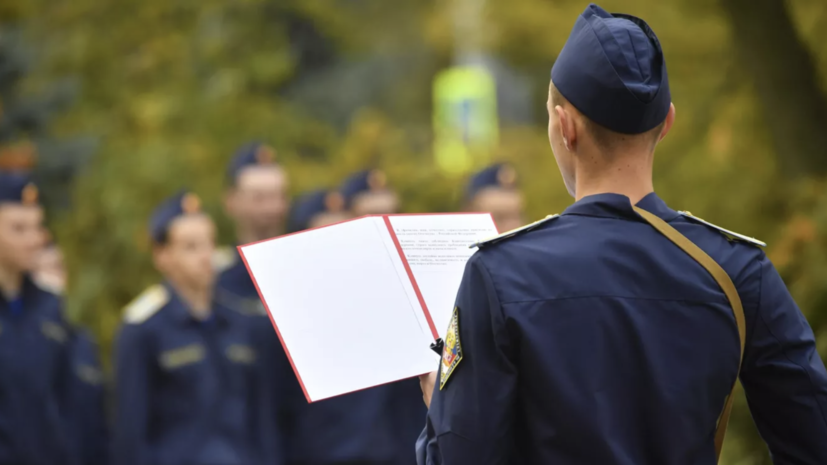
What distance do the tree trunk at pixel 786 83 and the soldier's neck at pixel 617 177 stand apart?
4.74 m

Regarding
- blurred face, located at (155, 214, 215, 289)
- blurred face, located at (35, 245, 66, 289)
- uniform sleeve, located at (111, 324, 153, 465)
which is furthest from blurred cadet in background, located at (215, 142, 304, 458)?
blurred face, located at (35, 245, 66, 289)

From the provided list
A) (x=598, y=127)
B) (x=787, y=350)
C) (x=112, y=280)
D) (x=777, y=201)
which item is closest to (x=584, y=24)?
(x=598, y=127)

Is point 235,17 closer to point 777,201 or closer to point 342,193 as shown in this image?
point 342,193

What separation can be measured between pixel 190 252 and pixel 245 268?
81cm

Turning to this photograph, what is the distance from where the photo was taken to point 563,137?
2428mm

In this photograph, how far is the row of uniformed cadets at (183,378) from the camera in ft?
20.5

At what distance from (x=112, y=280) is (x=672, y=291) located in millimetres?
9223

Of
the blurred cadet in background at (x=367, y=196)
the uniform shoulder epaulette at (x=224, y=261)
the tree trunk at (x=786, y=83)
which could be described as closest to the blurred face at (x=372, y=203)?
the blurred cadet in background at (x=367, y=196)

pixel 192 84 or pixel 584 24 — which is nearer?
pixel 584 24

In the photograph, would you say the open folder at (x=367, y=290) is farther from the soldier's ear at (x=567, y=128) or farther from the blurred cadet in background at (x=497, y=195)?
the blurred cadet in background at (x=497, y=195)

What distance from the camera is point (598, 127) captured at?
2.39m

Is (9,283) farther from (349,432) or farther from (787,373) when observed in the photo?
(787,373)

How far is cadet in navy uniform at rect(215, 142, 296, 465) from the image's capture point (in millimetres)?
6734

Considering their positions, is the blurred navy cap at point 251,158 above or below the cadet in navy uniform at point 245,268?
above
